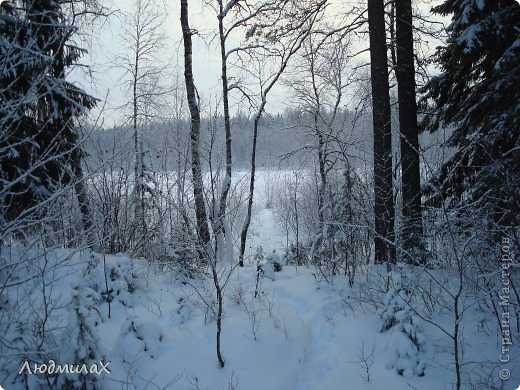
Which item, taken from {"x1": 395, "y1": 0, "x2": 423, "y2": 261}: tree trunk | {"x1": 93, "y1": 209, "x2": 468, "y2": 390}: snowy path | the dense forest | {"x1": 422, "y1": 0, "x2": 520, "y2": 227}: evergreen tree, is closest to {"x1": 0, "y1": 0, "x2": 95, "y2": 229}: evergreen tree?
the dense forest

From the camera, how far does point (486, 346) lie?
12.4 ft

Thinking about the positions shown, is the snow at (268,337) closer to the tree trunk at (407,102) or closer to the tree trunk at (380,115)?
the tree trunk at (380,115)

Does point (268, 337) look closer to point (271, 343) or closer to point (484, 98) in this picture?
point (271, 343)

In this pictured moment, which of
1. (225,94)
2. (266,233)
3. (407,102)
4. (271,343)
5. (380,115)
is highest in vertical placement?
(225,94)

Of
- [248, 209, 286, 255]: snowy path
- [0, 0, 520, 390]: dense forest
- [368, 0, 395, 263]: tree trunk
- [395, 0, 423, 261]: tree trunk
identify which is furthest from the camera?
[248, 209, 286, 255]: snowy path

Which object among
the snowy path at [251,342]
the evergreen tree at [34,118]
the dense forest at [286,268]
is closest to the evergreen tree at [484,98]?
the dense forest at [286,268]

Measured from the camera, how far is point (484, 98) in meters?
4.75

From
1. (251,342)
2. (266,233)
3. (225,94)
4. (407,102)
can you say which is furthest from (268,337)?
(266,233)

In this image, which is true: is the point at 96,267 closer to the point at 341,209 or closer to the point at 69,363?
the point at 69,363

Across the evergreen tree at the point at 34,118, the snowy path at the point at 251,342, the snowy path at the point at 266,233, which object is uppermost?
the evergreen tree at the point at 34,118

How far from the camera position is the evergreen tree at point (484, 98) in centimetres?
432

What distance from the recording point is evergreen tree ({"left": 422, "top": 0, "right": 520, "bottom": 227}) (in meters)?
4.32

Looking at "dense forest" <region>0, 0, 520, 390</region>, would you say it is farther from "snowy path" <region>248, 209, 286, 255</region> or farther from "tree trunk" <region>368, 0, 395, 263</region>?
"snowy path" <region>248, 209, 286, 255</region>

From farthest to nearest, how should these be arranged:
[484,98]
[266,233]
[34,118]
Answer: [266,233]
[34,118]
[484,98]
